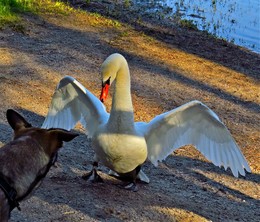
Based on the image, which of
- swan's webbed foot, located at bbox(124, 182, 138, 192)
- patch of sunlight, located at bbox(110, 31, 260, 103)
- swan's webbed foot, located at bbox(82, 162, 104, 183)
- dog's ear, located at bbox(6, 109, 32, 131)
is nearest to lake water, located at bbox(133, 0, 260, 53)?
patch of sunlight, located at bbox(110, 31, 260, 103)

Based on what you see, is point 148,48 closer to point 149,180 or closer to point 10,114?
point 149,180

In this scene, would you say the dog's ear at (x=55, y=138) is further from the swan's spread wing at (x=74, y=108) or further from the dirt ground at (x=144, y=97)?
the swan's spread wing at (x=74, y=108)

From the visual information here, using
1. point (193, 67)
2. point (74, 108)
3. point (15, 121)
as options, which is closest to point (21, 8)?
point (193, 67)

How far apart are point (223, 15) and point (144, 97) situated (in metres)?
10.4

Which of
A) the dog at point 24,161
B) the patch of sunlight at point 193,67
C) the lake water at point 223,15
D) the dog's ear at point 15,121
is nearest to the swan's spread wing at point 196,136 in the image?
the dog's ear at point 15,121

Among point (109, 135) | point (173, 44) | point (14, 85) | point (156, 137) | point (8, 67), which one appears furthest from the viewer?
point (173, 44)

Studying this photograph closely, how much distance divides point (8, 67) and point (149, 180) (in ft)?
13.7

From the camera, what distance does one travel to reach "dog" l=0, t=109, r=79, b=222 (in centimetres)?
361

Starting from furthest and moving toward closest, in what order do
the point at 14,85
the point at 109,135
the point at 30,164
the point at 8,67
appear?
the point at 8,67
the point at 14,85
the point at 109,135
the point at 30,164

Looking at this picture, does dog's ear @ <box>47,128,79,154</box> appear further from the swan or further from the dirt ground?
the swan

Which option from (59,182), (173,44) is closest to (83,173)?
(59,182)

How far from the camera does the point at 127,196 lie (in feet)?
21.1

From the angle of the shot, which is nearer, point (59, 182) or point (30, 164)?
point (30, 164)

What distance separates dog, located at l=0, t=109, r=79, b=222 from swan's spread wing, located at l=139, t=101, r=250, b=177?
2.72 meters
